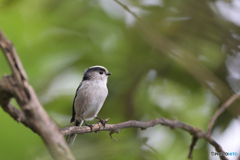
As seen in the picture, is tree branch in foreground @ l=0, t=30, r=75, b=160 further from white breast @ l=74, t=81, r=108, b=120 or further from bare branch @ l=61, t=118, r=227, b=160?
white breast @ l=74, t=81, r=108, b=120

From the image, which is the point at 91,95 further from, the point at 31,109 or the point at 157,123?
the point at 31,109

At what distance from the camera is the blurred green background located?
1635mm

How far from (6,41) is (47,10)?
1370mm

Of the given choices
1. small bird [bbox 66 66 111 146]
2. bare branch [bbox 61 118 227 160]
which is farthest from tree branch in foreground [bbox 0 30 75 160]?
small bird [bbox 66 66 111 146]

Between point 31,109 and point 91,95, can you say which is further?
point 91,95

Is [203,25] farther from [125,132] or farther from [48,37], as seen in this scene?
[48,37]

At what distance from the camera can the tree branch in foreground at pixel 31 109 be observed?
53 cm

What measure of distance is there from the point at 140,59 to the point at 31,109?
1.73 m

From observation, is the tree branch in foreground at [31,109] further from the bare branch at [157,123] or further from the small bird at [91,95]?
Result: the small bird at [91,95]

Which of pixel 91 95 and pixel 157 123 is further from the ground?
pixel 157 123

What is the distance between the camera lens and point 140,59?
2.22 m

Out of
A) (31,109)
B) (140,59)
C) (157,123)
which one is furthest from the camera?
(140,59)

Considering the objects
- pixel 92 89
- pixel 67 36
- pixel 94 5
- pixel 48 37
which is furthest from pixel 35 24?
pixel 92 89

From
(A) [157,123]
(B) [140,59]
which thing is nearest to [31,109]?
(A) [157,123]
